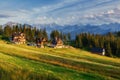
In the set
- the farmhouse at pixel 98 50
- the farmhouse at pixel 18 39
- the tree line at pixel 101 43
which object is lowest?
the farmhouse at pixel 98 50

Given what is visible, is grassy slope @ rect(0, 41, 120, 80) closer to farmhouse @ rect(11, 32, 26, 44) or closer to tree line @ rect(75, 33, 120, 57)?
farmhouse @ rect(11, 32, 26, 44)

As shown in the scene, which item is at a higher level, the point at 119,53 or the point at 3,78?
the point at 3,78

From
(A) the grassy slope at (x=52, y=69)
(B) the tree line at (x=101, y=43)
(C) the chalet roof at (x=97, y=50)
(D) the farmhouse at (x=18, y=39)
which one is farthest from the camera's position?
(C) the chalet roof at (x=97, y=50)

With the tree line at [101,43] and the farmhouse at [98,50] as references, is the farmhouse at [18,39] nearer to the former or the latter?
the tree line at [101,43]

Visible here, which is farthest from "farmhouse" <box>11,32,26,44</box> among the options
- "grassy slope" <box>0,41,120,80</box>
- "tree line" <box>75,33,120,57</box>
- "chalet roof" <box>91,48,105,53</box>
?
"grassy slope" <box>0,41,120,80</box>

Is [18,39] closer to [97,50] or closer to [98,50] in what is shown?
[97,50]

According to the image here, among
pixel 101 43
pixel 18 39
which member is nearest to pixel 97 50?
pixel 101 43

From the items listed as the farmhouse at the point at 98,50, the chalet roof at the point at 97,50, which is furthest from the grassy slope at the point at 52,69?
the chalet roof at the point at 97,50

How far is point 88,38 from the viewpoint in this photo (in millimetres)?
183250

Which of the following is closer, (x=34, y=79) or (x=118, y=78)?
(x=34, y=79)

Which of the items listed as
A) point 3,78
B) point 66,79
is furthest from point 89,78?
point 3,78

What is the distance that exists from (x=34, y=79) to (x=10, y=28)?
573ft

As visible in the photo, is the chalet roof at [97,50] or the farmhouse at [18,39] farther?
the chalet roof at [97,50]

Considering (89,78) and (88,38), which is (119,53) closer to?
(88,38)
